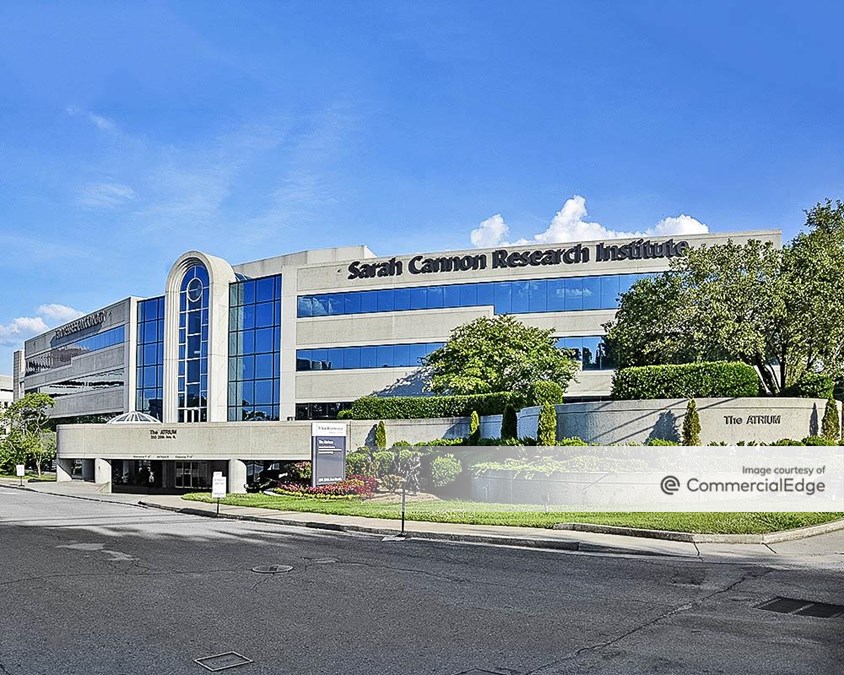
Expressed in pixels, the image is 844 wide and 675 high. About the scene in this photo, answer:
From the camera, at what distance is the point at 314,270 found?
51.8 metres

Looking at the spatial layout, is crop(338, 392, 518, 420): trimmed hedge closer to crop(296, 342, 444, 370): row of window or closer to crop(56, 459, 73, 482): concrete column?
crop(296, 342, 444, 370): row of window

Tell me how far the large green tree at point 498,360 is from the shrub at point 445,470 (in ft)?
25.4

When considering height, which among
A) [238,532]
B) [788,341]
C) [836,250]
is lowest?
[238,532]

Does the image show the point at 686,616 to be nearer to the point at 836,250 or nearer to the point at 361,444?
the point at 836,250

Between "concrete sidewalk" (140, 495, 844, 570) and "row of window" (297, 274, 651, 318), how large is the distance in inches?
1005

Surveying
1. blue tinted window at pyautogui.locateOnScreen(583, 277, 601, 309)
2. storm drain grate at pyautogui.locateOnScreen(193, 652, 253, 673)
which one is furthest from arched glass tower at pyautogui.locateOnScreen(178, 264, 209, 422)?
storm drain grate at pyautogui.locateOnScreen(193, 652, 253, 673)

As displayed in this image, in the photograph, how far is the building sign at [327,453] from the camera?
3066 centimetres

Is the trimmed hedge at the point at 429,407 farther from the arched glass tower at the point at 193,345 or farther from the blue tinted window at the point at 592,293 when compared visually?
the arched glass tower at the point at 193,345

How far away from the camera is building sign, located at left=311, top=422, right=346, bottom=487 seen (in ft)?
101

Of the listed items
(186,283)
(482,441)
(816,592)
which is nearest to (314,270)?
(186,283)

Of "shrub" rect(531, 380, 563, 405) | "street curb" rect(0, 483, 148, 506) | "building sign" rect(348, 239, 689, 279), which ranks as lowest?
"street curb" rect(0, 483, 148, 506)

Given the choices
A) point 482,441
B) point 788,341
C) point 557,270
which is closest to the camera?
point 788,341

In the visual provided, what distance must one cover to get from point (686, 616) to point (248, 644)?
16.2 feet

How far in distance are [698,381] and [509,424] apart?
8.90 meters
